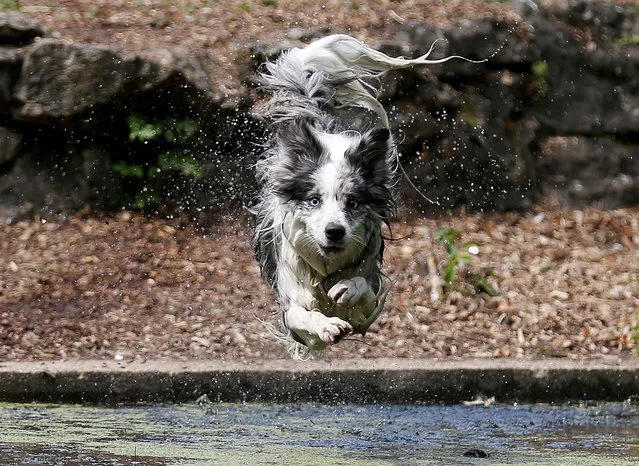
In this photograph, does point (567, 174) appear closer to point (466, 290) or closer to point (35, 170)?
point (466, 290)

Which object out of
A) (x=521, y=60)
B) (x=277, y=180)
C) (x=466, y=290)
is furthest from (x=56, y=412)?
(x=521, y=60)

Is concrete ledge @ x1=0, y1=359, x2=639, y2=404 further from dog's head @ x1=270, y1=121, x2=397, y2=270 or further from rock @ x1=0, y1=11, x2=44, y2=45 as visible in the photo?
rock @ x1=0, y1=11, x2=44, y2=45

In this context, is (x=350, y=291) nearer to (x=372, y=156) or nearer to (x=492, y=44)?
Result: (x=372, y=156)

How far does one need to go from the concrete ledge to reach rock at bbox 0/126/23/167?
3.24 meters

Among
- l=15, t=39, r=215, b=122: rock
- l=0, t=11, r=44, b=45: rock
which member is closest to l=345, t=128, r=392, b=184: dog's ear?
l=15, t=39, r=215, b=122: rock

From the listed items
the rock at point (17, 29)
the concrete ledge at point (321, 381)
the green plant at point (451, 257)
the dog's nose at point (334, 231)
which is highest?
the rock at point (17, 29)

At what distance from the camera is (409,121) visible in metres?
10.4

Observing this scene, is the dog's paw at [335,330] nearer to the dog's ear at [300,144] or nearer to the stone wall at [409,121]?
the dog's ear at [300,144]

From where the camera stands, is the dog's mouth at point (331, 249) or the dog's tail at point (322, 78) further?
the dog's tail at point (322, 78)

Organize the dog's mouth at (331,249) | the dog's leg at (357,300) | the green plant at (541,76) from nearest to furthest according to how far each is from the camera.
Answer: the dog's mouth at (331,249), the dog's leg at (357,300), the green plant at (541,76)

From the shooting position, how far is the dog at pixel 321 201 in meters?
5.99

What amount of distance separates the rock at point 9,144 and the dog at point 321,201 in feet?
11.8

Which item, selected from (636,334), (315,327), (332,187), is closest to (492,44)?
(636,334)

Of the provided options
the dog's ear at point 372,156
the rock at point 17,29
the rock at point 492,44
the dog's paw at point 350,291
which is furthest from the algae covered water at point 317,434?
the rock at point 492,44
